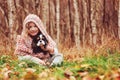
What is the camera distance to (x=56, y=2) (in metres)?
11.6

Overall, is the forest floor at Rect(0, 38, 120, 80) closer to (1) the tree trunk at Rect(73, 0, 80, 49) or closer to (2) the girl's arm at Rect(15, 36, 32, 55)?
(2) the girl's arm at Rect(15, 36, 32, 55)

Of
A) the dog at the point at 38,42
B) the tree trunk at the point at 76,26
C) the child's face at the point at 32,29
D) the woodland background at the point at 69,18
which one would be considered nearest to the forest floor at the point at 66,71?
the dog at the point at 38,42

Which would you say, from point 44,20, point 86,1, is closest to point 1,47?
point 44,20

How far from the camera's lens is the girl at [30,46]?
8.75 metres

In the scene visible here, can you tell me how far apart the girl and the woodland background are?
264 centimetres

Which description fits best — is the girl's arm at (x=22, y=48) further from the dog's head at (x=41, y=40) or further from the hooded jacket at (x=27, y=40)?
the dog's head at (x=41, y=40)

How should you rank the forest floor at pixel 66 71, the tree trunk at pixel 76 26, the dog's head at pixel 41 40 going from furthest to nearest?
the tree trunk at pixel 76 26 → the dog's head at pixel 41 40 → the forest floor at pixel 66 71

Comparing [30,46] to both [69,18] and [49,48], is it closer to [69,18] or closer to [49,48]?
[49,48]

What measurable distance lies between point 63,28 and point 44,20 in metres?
0.44

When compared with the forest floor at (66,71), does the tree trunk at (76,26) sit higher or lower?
higher

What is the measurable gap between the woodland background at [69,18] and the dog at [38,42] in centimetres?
272

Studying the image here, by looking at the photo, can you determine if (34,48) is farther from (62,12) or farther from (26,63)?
(62,12)

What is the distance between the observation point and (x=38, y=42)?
8.73 metres

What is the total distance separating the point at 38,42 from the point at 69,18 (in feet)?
9.91
